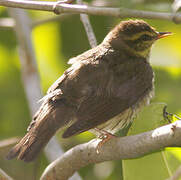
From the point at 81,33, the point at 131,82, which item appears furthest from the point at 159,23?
the point at 131,82

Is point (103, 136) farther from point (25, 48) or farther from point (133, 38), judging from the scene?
point (25, 48)

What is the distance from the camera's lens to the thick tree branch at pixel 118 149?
160 inches

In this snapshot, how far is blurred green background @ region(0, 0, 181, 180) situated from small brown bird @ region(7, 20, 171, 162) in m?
0.88

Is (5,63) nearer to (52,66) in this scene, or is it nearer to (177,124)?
(52,66)

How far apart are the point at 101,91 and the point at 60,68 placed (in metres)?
2.53

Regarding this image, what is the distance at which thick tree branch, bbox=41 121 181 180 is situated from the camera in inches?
160

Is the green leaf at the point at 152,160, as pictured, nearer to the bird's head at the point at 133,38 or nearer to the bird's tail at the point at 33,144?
the bird's tail at the point at 33,144

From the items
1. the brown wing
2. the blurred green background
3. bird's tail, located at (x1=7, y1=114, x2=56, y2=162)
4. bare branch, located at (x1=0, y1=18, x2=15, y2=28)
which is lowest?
the blurred green background

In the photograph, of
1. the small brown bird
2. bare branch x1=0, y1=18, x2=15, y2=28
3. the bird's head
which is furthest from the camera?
bare branch x1=0, y1=18, x2=15, y2=28

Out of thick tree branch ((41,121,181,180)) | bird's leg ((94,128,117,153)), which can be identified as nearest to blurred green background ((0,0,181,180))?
bird's leg ((94,128,117,153))

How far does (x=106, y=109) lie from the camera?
5.35m

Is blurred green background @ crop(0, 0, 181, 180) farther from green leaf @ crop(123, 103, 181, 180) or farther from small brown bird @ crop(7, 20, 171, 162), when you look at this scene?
green leaf @ crop(123, 103, 181, 180)

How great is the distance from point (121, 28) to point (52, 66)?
1918 mm

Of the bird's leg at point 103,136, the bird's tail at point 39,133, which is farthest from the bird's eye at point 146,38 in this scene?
the bird's tail at point 39,133
